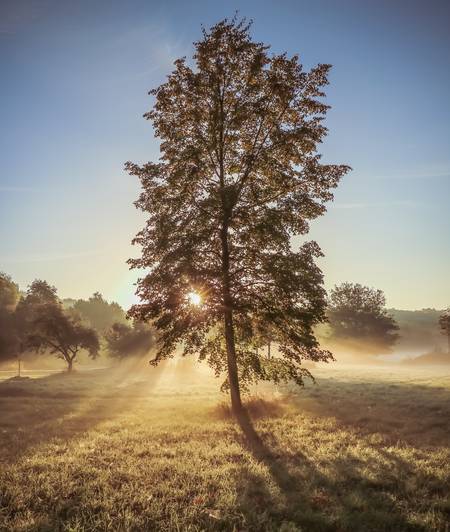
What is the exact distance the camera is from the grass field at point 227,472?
552 cm

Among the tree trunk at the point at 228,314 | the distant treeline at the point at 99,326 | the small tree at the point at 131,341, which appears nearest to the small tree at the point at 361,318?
the distant treeline at the point at 99,326

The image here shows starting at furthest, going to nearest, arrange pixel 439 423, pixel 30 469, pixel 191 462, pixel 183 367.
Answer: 1. pixel 183 367
2. pixel 439 423
3. pixel 191 462
4. pixel 30 469

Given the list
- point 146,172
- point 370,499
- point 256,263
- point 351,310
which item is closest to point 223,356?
point 256,263

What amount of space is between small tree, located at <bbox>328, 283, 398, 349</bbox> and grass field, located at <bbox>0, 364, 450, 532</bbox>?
7077cm

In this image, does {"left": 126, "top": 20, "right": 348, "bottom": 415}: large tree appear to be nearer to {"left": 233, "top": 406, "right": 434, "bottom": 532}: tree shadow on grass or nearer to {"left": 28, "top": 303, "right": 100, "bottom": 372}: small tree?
{"left": 233, "top": 406, "right": 434, "bottom": 532}: tree shadow on grass

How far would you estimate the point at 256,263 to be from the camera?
14586 mm

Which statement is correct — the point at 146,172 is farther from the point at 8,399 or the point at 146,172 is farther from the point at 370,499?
the point at 8,399

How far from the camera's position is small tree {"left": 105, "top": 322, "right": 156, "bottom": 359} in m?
63.2

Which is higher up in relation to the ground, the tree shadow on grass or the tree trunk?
the tree trunk

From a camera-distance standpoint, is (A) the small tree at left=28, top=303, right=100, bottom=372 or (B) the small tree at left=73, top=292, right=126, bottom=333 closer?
(A) the small tree at left=28, top=303, right=100, bottom=372

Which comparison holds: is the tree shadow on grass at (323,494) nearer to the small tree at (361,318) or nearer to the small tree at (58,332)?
the small tree at (58,332)

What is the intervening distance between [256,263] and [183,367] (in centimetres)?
4760

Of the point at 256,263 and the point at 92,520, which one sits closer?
the point at 92,520

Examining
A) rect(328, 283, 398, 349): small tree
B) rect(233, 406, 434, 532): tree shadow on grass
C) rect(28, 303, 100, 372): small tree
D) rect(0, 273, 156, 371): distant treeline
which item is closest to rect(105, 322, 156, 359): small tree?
rect(0, 273, 156, 371): distant treeline
